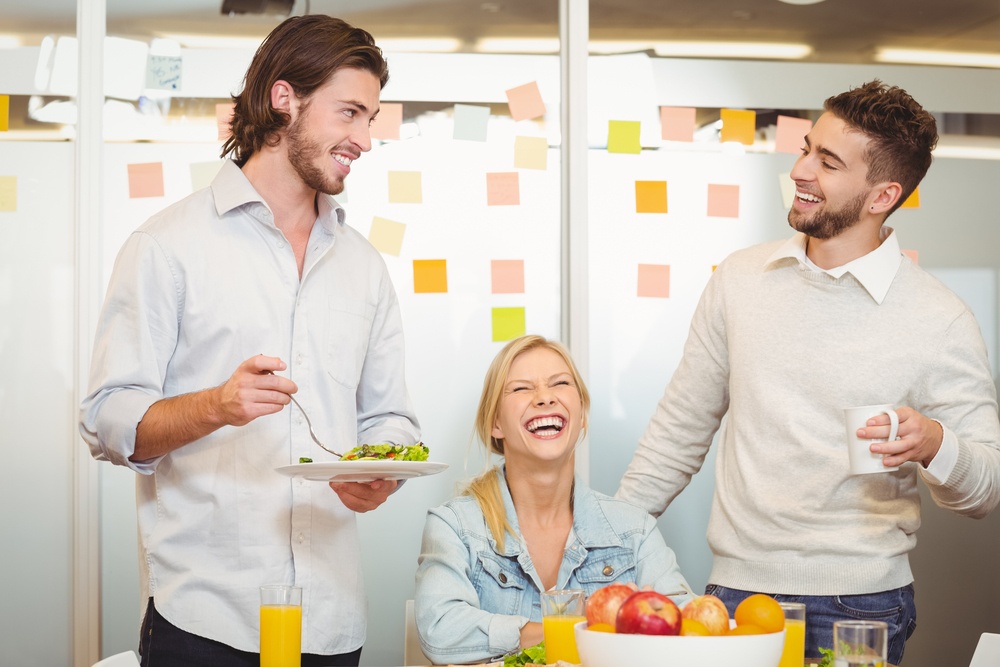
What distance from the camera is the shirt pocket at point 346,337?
7.02 feet

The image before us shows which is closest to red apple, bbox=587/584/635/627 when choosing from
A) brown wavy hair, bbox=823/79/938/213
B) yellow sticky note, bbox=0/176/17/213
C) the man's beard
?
the man's beard

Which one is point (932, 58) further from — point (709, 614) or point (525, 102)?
point (709, 614)

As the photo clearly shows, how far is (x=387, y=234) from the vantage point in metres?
3.42

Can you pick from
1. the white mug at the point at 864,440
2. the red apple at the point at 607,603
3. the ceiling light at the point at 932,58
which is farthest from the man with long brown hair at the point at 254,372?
the ceiling light at the point at 932,58

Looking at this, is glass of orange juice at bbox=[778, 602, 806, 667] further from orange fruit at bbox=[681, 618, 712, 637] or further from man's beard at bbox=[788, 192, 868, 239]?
man's beard at bbox=[788, 192, 868, 239]

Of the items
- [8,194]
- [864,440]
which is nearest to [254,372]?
[864,440]

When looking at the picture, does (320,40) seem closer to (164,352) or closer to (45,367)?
(164,352)

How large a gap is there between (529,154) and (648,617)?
2268 millimetres

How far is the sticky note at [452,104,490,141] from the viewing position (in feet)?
11.3

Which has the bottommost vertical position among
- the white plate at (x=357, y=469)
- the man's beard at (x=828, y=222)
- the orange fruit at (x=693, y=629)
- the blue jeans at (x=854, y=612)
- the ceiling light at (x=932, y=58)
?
the blue jeans at (x=854, y=612)

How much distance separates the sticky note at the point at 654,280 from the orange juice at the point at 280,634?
200 cm

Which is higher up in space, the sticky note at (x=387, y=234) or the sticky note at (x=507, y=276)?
the sticky note at (x=387, y=234)

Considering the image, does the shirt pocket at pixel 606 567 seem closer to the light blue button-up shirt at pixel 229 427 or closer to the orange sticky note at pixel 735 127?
the light blue button-up shirt at pixel 229 427

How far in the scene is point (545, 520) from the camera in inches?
97.7
